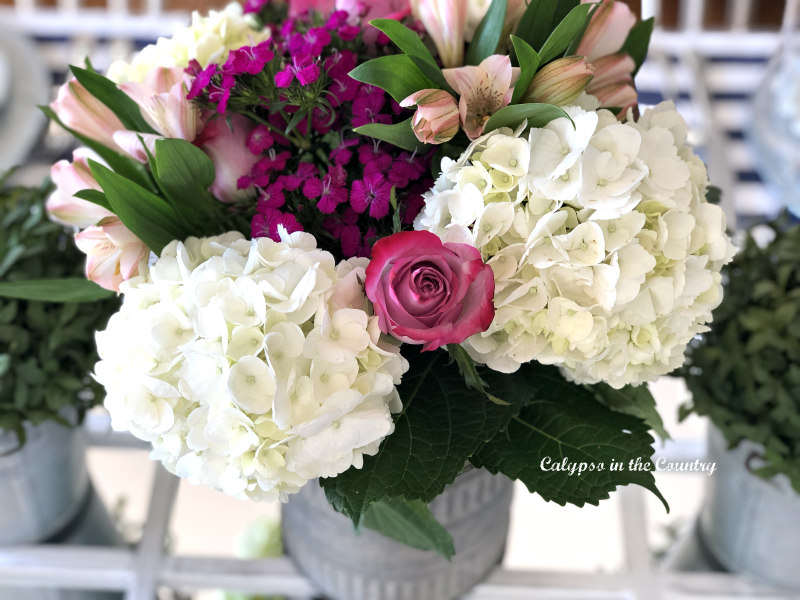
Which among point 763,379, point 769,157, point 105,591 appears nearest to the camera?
point 763,379

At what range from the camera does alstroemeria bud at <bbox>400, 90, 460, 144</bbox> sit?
1.28ft

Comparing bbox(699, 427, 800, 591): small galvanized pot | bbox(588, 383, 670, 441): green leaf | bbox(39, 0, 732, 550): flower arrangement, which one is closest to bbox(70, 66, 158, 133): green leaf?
bbox(39, 0, 732, 550): flower arrangement

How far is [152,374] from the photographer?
388mm

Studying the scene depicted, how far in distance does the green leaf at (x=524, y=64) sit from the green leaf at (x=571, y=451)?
17cm

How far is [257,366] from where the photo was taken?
37cm

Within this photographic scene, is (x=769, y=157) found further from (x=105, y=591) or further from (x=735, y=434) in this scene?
(x=105, y=591)

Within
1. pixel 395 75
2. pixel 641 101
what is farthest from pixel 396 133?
pixel 641 101

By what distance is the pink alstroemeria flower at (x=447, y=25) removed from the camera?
1.48 ft

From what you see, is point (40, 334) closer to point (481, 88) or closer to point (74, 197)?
point (74, 197)

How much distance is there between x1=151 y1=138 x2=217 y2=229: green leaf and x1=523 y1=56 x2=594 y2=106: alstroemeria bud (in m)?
0.18

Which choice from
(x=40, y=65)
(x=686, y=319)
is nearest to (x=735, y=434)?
(x=686, y=319)

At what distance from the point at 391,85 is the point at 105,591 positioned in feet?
1.72

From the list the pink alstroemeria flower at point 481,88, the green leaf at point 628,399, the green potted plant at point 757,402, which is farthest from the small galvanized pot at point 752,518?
the pink alstroemeria flower at point 481,88

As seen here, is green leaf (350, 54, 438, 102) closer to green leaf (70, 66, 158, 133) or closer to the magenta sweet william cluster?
the magenta sweet william cluster
